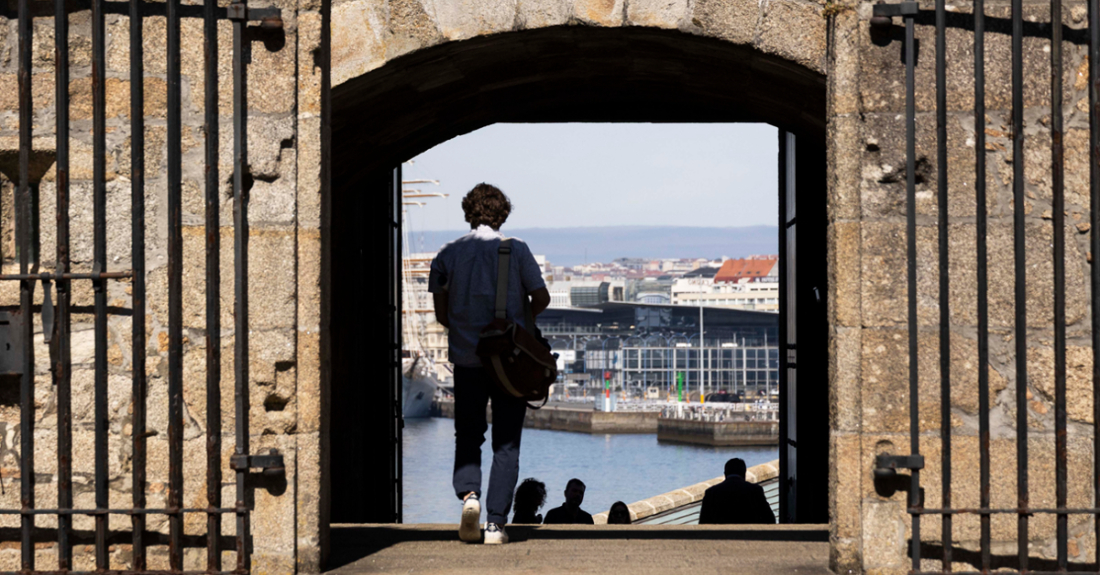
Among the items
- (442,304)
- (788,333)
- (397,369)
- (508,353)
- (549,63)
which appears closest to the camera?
(508,353)

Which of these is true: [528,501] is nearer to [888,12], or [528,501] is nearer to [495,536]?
[495,536]

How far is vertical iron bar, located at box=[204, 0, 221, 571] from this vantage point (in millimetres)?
3424

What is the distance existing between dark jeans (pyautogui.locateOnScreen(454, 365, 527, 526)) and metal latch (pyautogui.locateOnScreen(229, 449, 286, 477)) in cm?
74

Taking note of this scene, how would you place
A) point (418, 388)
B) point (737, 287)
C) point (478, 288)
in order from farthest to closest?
1. point (737, 287)
2. point (418, 388)
3. point (478, 288)

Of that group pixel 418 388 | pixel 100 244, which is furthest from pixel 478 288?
pixel 418 388

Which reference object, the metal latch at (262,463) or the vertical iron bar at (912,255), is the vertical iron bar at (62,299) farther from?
the vertical iron bar at (912,255)

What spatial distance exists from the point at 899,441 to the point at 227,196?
220cm

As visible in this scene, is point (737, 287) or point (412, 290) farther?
point (737, 287)

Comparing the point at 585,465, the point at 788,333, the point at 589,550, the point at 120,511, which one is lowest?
the point at 585,465

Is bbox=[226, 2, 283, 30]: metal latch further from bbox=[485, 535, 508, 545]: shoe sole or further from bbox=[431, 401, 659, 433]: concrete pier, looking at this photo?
bbox=[431, 401, 659, 433]: concrete pier

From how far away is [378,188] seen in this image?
6898 mm

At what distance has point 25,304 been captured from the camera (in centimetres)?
347

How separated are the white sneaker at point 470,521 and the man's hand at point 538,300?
69cm

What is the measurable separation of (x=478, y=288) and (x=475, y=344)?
7.8 inches
